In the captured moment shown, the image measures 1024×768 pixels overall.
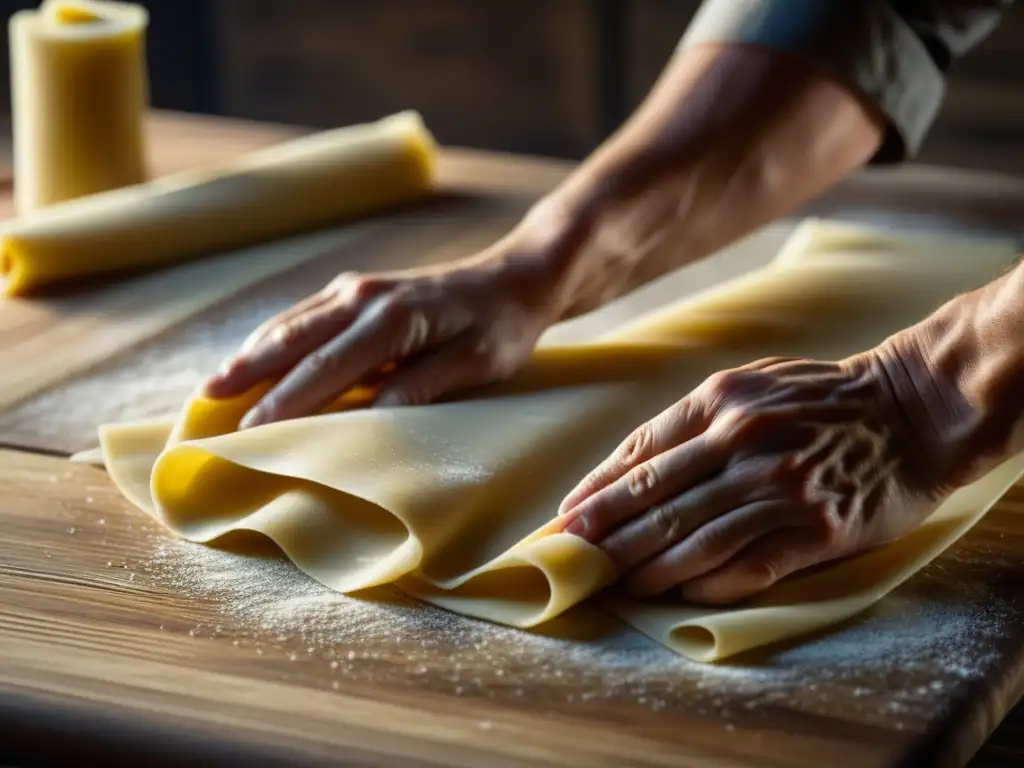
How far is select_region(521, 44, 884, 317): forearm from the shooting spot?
135cm

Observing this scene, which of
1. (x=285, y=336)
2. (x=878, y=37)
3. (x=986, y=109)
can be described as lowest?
(x=986, y=109)

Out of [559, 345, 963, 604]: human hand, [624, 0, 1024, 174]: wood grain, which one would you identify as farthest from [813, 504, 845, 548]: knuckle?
[624, 0, 1024, 174]: wood grain

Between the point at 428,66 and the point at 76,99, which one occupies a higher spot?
the point at 76,99

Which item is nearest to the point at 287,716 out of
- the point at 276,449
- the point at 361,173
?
the point at 276,449

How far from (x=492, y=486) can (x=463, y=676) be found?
19 centimetres

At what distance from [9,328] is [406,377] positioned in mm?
455

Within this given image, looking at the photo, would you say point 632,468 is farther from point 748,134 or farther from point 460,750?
point 748,134

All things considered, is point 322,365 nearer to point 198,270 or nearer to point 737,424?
point 737,424

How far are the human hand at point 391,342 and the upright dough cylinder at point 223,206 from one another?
41 cm

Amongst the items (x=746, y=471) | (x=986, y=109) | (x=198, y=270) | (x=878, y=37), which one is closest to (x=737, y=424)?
(x=746, y=471)

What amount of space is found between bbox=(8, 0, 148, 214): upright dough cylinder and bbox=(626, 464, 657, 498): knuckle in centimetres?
95

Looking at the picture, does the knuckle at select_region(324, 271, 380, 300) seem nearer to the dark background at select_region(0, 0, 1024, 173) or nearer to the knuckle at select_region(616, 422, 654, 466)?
the knuckle at select_region(616, 422, 654, 466)

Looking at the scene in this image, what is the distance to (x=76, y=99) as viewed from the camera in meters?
1.63

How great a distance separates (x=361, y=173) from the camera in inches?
67.7
